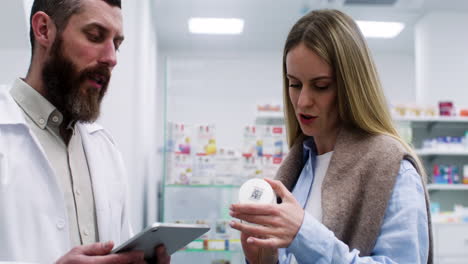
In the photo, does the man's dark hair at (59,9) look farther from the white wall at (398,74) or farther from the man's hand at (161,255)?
the white wall at (398,74)

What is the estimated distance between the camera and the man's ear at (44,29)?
58.2 inches

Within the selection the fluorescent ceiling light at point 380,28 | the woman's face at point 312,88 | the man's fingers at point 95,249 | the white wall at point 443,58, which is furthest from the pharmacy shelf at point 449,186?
the man's fingers at point 95,249

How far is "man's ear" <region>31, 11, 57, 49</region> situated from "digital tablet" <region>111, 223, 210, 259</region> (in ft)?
2.65

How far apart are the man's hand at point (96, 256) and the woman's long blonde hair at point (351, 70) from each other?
77 cm

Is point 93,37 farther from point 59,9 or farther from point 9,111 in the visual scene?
point 9,111

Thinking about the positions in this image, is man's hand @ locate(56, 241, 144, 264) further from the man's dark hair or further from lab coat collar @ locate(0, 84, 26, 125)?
the man's dark hair

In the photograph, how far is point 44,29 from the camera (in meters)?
1.49

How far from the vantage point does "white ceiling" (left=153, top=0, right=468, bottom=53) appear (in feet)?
18.7

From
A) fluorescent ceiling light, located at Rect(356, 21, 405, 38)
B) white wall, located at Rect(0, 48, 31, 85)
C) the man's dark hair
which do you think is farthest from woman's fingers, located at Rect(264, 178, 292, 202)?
fluorescent ceiling light, located at Rect(356, 21, 405, 38)

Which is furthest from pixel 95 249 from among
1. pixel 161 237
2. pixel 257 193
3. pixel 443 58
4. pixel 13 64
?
pixel 443 58

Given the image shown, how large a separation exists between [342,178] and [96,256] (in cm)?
73

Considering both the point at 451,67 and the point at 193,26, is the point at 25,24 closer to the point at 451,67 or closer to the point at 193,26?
the point at 193,26

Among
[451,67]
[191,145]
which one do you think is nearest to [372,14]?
[451,67]

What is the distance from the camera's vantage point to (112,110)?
297 centimetres
